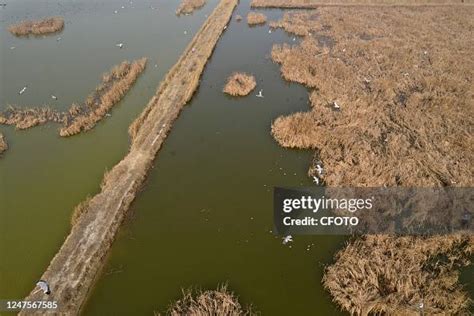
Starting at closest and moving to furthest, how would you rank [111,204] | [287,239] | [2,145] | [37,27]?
[287,239] < [111,204] < [2,145] < [37,27]

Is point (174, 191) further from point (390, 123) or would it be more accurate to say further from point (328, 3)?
point (328, 3)

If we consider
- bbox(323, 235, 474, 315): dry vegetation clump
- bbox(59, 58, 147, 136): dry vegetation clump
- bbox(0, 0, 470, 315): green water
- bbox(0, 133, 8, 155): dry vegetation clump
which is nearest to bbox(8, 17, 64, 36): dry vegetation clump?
bbox(0, 0, 470, 315): green water

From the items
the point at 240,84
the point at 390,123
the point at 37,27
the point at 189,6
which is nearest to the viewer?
the point at 390,123

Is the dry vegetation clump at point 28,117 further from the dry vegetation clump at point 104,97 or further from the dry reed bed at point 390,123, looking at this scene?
the dry reed bed at point 390,123

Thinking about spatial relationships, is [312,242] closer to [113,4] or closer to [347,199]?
[347,199]

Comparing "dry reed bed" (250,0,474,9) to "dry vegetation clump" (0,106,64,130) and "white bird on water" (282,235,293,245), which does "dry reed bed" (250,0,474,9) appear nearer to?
"dry vegetation clump" (0,106,64,130)

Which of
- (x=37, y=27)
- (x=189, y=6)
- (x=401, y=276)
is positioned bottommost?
(x=401, y=276)

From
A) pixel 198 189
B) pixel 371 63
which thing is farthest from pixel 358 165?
pixel 371 63

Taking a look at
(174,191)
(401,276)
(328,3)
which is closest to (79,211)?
(174,191)
